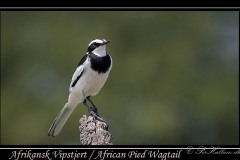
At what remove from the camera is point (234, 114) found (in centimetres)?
2494

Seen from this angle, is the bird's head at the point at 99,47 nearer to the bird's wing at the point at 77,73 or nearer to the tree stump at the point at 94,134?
the bird's wing at the point at 77,73

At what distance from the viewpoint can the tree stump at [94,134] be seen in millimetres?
10297

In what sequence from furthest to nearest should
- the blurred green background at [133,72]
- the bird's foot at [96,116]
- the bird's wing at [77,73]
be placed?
the blurred green background at [133,72], the bird's wing at [77,73], the bird's foot at [96,116]

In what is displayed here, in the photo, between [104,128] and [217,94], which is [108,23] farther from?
[104,128]

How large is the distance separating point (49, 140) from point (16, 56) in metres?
4.85

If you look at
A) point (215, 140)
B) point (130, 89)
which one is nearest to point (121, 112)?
point (130, 89)

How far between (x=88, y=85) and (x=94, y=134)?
6.21 feet

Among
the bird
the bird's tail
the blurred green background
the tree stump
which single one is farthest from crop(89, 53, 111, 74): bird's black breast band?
the blurred green background

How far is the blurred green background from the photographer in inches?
894

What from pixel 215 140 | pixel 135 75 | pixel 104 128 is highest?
pixel 104 128

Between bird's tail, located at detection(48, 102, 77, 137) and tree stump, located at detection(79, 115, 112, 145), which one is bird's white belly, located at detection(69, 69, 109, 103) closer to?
bird's tail, located at detection(48, 102, 77, 137)

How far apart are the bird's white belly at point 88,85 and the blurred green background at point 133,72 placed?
8801 millimetres

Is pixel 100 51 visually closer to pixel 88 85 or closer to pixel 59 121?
pixel 88 85

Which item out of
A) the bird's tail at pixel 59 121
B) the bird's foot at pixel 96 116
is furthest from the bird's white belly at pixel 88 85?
the bird's foot at pixel 96 116
